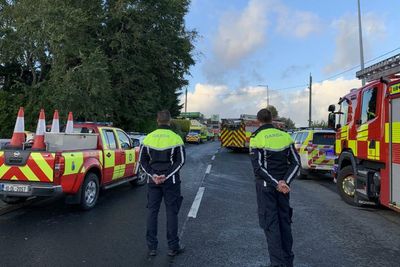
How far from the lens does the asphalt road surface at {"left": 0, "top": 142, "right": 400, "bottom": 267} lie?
18.1 feet

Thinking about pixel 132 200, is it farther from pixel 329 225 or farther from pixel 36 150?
pixel 329 225

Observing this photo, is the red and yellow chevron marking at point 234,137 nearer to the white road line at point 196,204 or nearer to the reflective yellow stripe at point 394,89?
the white road line at point 196,204

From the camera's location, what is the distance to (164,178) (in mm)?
5578

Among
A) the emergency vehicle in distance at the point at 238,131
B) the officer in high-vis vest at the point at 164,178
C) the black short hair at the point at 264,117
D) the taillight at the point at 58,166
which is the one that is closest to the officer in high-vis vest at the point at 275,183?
the black short hair at the point at 264,117

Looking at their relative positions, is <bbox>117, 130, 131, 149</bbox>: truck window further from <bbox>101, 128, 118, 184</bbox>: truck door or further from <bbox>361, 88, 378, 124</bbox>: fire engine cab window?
<bbox>361, 88, 378, 124</bbox>: fire engine cab window

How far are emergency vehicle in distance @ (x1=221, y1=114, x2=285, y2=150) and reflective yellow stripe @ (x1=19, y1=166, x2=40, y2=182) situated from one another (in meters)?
22.7

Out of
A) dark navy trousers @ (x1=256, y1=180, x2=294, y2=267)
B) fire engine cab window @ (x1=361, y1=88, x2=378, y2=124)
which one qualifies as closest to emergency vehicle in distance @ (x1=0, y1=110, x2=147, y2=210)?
dark navy trousers @ (x1=256, y1=180, x2=294, y2=267)

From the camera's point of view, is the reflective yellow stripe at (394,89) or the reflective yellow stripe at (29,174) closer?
the reflective yellow stripe at (394,89)


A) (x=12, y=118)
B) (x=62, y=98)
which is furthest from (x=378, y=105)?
(x=12, y=118)

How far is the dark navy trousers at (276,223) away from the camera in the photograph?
16.1ft

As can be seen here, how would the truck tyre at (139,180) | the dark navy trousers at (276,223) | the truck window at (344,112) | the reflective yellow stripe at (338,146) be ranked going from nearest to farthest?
1. the dark navy trousers at (276,223)
2. the truck window at (344,112)
3. the reflective yellow stripe at (338,146)
4. the truck tyre at (139,180)

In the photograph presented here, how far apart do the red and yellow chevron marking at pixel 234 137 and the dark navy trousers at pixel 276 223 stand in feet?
82.0

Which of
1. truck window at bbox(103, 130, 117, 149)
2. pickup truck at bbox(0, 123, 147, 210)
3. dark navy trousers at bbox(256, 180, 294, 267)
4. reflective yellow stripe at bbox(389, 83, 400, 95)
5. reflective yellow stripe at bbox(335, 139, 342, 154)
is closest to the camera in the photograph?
dark navy trousers at bbox(256, 180, 294, 267)

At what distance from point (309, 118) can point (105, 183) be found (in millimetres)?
44581
